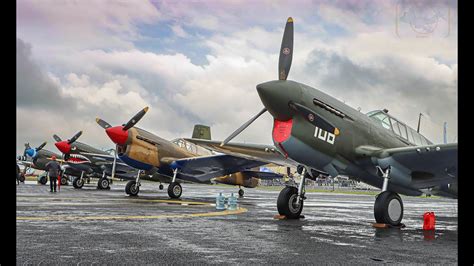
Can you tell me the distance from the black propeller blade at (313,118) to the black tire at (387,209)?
1.82 m

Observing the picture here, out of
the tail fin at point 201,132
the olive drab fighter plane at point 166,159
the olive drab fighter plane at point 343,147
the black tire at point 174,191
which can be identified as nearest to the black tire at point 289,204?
the olive drab fighter plane at point 343,147

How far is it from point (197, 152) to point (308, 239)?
17372mm

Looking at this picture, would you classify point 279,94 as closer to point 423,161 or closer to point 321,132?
point 321,132

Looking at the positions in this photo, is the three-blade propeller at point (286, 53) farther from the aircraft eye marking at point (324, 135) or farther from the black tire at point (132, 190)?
the black tire at point (132, 190)

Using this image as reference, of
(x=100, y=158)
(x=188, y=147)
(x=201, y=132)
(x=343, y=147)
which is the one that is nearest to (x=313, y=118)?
(x=343, y=147)

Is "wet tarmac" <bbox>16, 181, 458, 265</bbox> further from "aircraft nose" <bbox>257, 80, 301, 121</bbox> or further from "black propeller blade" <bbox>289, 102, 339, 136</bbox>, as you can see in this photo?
"aircraft nose" <bbox>257, 80, 301, 121</bbox>

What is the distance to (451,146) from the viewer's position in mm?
9930

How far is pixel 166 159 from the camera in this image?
22469 millimetres

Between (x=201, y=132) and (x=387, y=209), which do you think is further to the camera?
(x=201, y=132)

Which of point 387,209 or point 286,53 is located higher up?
point 286,53

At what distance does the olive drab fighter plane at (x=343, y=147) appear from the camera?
10.2 metres

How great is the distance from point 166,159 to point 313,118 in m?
13.4
